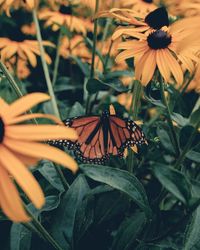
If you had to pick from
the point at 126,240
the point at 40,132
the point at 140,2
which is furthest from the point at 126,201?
the point at 140,2

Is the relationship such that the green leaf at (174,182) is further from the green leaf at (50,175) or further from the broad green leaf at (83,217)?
the green leaf at (50,175)

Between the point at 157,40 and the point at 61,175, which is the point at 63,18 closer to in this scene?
the point at 157,40

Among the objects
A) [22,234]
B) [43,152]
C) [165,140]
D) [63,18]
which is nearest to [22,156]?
[43,152]

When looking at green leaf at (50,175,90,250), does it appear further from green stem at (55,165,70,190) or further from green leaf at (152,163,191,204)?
green leaf at (152,163,191,204)

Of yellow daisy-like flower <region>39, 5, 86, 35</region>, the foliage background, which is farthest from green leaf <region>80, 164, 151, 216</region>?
yellow daisy-like flower <region>39, 5, 86, 35</region>

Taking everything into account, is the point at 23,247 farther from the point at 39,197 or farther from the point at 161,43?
the point at 161,43
